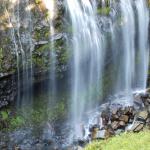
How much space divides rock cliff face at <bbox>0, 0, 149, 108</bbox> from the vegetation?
5207 millimetres

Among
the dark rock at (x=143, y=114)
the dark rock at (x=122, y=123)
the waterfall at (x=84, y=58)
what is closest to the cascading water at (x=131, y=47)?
the waterfall at (x=84, y=58)

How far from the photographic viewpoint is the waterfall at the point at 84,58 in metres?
18.3

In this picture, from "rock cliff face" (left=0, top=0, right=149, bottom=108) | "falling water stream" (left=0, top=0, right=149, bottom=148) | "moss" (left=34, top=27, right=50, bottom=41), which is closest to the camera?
"rock cliff face" (left=0, top=0, right=149, bottom=108)

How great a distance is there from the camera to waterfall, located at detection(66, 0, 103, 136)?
18.3 m

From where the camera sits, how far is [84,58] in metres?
18.9

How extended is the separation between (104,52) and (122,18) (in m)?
1.83

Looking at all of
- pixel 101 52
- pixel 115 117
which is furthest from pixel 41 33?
pixel 115 117

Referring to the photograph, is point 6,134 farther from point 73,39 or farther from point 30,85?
point 73,39

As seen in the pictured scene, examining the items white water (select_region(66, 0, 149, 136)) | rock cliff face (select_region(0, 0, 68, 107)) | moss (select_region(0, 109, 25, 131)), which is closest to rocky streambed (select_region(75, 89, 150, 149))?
white water (select_region(66, 0, 149, 136))

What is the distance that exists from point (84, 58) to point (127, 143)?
6.41 metres

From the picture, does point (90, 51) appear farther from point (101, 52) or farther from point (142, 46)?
point (142, 46)

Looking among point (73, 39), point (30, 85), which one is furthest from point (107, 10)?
point (30, 85)

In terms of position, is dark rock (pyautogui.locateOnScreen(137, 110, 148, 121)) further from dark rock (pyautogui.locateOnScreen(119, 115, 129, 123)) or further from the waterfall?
the waterfall

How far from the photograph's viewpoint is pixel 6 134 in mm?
17312
